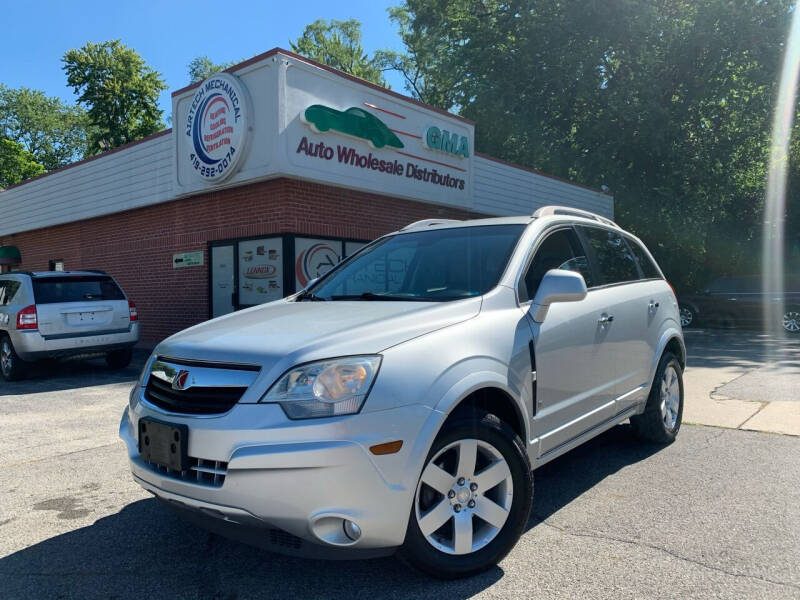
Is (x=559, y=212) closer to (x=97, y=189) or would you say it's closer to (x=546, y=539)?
(x=546, y=539)

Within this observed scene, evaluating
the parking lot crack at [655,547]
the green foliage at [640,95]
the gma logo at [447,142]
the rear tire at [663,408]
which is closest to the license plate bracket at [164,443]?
the parking lot crack at [655,547]

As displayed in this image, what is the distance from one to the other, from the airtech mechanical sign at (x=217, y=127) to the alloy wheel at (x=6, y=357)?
4411mm

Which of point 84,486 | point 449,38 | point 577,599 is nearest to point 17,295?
point 84,486

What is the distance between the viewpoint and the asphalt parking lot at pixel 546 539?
274 cm

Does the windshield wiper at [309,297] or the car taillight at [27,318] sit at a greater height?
the windshield wiper at [309,297]

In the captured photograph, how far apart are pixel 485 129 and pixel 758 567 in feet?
71.5

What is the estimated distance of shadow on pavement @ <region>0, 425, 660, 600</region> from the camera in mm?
2723

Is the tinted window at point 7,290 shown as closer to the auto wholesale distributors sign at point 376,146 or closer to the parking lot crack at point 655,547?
the auto wholesale distributors sign at point 376,146

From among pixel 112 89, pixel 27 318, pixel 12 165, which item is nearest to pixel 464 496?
pixel 27 318

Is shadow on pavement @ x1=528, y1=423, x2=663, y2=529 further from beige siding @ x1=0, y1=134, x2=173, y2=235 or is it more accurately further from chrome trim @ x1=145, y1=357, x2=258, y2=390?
beige siding @ x1=0, y1=134, x2=173, y2=235

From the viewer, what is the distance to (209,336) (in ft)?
9.89

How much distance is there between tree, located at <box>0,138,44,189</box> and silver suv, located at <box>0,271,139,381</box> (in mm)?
39725

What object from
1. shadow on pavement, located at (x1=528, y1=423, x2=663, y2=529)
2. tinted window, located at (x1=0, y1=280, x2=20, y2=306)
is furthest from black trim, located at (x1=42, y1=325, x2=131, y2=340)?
shadow on pavement, located at (x1=528, y1=423, x2=663, y2=529)

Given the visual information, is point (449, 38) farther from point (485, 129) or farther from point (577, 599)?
point (577, 599)
